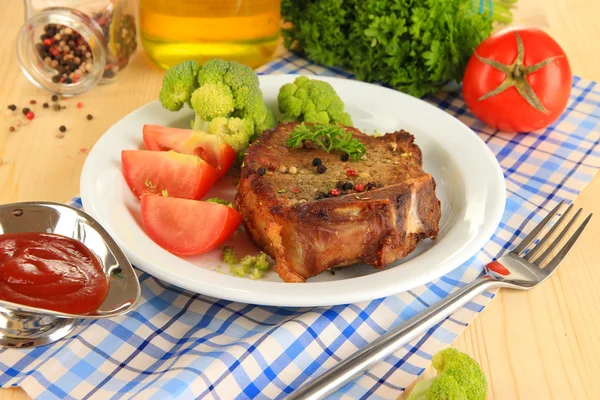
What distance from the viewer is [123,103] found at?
4555mm

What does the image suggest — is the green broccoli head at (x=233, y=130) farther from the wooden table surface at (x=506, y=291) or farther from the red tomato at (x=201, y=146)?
the wooden table surface at (x=506, y=291)

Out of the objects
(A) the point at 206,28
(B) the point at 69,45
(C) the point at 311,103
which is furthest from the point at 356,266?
(B) the point at 69,45

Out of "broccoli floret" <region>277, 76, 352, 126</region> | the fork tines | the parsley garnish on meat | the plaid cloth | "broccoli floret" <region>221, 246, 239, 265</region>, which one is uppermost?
the parsley garnish on meat

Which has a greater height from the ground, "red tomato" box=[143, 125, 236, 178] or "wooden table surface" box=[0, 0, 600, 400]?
"red tomato" box=[143, 125, 236, 178]

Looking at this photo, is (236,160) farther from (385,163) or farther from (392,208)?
(392,208)

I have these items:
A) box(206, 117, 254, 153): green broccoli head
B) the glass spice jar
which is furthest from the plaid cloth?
the glass spice jar

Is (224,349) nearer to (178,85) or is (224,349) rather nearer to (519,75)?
(178,85)

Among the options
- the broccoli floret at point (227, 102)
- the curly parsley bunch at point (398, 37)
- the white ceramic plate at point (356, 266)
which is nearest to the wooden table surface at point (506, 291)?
the white ceramic plate at point (356, 266)

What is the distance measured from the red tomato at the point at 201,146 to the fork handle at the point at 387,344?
1325 mm

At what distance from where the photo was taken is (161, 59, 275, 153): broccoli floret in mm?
3621

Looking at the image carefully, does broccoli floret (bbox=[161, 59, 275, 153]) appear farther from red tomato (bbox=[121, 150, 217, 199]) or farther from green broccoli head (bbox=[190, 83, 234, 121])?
red tomato (bbox=[121, 150, 217, 199])

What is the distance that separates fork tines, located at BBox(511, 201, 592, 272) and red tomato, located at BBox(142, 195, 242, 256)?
4.62ft

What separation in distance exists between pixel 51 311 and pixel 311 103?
1.90 meters

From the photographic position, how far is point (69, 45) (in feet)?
14.4
